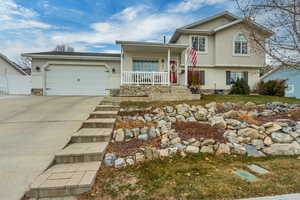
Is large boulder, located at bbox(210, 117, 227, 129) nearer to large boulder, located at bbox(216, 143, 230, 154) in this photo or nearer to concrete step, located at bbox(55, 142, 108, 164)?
large boulder, located at bbox(216, 143, 230, 154)

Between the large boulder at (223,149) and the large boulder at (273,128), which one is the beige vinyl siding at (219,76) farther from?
the large boulder at (223,149)

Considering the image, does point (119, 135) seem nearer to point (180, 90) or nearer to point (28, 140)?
point (28, 140)

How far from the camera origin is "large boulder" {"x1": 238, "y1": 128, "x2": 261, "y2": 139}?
13.1ft

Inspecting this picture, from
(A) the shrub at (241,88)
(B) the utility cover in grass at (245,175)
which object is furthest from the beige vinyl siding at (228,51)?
(B) the utility cover in grass at (245,175)

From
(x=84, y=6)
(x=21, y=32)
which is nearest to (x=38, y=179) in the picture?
(x=84, y=6)

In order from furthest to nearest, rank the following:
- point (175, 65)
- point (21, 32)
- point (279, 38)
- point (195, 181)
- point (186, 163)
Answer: point (21, 32)
point (175, 65)
point (279, 38)
point (186, 163)
point (195, 181)

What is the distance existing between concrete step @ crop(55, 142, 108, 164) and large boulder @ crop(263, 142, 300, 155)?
3.80 metres

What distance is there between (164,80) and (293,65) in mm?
5926

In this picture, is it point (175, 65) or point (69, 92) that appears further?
point (175, 65)

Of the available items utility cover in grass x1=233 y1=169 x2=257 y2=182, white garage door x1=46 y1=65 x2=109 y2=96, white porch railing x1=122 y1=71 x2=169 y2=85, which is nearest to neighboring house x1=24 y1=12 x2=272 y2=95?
white garage door x1=46 y1=65 x2=109 y2=96

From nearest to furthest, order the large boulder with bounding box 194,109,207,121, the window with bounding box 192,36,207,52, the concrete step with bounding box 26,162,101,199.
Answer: the concrete step with bounding box 26,162,101,199, the large boulder with bounding box 194,109,207,121, the window with bounding box 192,36,207,52

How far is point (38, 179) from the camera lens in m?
2.21

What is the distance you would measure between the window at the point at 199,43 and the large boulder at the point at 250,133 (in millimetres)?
9452

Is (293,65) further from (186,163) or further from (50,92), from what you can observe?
(50,92)
